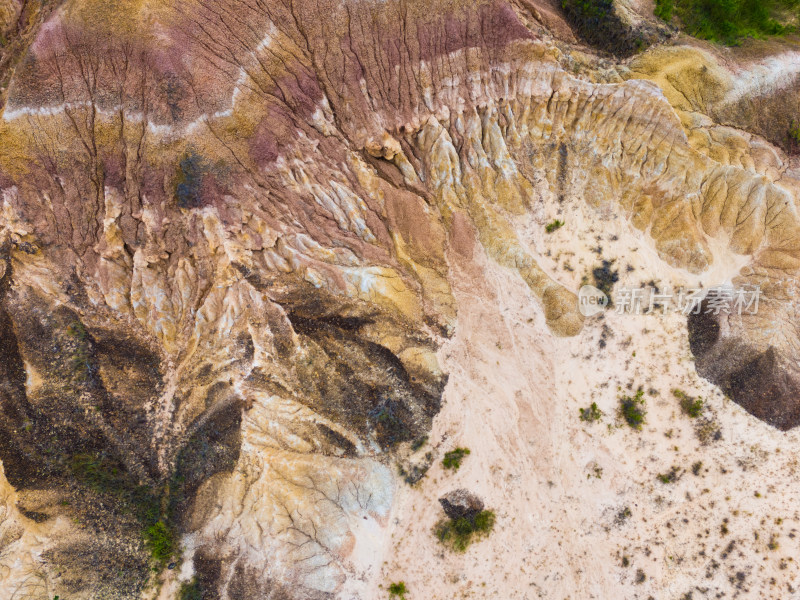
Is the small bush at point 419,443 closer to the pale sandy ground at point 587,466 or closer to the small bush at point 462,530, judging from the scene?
the pale sandy ground at point 587,466

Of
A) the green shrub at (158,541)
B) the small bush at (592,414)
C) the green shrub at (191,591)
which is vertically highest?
the small bush at (592,414)

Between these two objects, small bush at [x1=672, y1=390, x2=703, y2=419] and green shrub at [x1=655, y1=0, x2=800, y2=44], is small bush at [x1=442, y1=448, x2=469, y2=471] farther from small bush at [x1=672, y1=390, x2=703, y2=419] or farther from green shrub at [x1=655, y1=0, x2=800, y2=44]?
green shrub at [x1=655, y1=0, x2=800, y2=44]

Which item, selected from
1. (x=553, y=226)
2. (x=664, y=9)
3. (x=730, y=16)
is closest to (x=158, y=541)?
(x=553, y=226)

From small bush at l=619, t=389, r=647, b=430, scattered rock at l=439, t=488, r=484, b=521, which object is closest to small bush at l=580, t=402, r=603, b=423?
small bush at l=619, t=389, r=647, b=430

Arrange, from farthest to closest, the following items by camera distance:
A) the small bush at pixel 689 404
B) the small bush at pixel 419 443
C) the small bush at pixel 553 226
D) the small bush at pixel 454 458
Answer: the small bush at pixel 553 226 → the small bush at pixel 689 404 → the small bush at pixel 419 443 → the small bush at pixel 454 458

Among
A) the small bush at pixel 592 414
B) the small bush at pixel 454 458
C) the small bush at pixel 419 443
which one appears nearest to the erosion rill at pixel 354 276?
the small bush at pixel 419 443

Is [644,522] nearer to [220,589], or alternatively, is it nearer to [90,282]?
[220,589]

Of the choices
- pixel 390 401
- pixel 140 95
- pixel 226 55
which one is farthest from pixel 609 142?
pixel 140 95

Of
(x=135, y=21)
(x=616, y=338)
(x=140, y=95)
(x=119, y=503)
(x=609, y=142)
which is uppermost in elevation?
(x=135, y=21)
